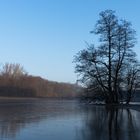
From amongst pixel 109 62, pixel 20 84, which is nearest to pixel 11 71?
pixel 20 84

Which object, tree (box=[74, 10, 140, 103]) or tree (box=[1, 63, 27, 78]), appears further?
tree (box=[1, 63, 27, 78])

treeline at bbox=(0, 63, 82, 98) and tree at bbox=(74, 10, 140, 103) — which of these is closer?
tree at bbox=(74, 10, 140, 103)

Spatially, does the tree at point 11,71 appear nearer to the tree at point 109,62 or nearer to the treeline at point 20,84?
the treeline at point 20,84

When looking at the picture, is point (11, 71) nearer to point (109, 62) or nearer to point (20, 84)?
point (20, 84)

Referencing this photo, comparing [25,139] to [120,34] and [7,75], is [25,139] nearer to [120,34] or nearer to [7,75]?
[120,34]

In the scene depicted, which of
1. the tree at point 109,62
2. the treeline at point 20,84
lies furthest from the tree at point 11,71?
the tree at point 109,62

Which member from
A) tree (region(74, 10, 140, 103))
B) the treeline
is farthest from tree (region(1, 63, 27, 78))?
tree (region(74, 10, 140, 103))

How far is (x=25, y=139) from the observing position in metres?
15.1

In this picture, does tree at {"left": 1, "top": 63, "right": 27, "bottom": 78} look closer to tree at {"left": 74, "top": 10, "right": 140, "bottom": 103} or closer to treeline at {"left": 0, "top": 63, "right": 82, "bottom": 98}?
treeline at {"left": 0, "top": 63, "right": 82, "bottom": 98}

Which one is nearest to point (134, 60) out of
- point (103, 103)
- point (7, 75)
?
point (103, 103)

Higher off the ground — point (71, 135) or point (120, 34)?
point (120, 34)

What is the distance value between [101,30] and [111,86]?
862cm

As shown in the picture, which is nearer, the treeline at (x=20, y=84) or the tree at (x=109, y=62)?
the tree at (x=109, y=62)

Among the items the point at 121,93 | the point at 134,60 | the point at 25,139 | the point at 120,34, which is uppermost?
the point at 120,34
